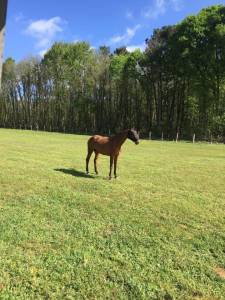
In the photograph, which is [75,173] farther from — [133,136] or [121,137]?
[133,136]

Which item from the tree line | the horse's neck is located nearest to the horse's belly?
the horse's neck

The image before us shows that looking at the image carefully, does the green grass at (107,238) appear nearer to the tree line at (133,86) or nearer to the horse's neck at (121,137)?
the horse's neck at (121,137)

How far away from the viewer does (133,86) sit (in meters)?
56.0

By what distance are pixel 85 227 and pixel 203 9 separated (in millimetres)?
42289

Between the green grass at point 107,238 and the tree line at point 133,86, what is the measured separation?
34.4 m

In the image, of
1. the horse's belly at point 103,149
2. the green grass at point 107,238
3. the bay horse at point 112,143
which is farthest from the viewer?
the horse's belly at point 103,149

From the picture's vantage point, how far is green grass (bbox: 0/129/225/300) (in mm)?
5941

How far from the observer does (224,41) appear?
1654 inches

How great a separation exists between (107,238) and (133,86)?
49525mm

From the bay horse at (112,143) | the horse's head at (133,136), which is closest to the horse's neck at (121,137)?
the bay horse at (112,143)

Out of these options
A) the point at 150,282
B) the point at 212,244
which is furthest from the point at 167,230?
the point at 150,282

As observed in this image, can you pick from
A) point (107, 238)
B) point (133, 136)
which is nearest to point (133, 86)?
point (133, 136)

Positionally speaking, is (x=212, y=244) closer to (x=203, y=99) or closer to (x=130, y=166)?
(x=130, y=166)

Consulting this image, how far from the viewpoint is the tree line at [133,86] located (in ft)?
145
